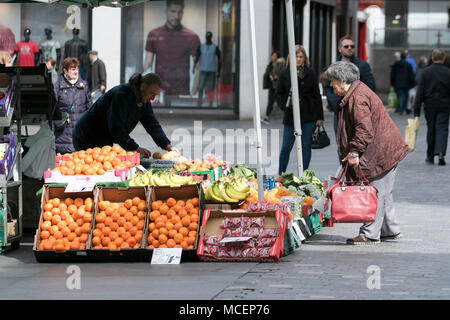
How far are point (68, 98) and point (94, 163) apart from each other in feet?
12.0

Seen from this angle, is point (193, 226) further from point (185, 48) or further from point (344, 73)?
point (185, 48)

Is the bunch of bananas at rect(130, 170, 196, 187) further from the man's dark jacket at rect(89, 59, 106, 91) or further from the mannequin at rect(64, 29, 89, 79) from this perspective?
the mannequin at rect(64, 29, 89, 79)

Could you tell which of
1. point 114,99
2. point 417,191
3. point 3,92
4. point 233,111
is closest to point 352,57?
point 417,191

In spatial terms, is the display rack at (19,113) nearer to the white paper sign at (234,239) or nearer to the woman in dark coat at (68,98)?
the woman in dark coat at (68,98)

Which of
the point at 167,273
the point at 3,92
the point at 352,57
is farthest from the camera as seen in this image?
the point at 352,57

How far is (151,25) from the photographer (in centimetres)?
2766

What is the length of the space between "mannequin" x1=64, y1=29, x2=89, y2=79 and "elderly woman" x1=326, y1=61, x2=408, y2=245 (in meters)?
17.7

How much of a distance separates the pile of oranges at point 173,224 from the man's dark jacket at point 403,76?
23956mm

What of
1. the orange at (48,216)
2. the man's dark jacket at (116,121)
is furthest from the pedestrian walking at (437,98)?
the orange at (48,216)

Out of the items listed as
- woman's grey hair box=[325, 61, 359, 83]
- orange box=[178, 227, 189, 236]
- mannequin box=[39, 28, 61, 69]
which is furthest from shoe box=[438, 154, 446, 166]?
mannequin box=[39, 28, 61, 69]

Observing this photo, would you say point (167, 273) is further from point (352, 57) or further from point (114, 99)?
point (352, 57)

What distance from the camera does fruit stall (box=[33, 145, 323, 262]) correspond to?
8.89 metres

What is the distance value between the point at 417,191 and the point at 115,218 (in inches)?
243

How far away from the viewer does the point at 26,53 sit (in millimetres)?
26719
